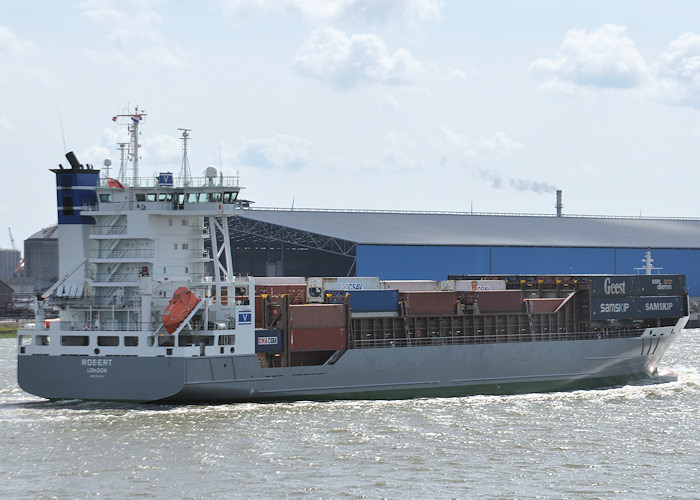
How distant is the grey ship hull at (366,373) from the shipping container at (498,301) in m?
2.21

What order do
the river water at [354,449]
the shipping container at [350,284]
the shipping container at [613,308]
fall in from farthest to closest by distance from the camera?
1. the shipping container at [613,308]
2. the shipping container at [350,284]
3. the river water at [354,449]

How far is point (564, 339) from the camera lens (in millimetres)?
49500

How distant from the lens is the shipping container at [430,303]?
4547 centimetres

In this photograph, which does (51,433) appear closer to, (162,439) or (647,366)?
(162,439)

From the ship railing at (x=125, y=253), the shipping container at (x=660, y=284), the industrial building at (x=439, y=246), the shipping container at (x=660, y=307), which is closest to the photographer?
the ship railing at (x=125, y=253)

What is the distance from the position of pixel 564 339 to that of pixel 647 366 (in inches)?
201

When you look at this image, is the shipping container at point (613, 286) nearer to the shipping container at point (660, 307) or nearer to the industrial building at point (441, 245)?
the shipping container at point (660, 307)

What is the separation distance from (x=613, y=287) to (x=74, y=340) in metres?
25.2

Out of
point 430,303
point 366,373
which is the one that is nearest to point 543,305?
point 430,303

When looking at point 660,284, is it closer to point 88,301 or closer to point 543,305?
point 543,305

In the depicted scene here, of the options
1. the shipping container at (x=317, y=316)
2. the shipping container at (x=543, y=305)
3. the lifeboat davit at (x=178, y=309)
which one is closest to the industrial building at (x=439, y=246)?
the shipping container at (x=543, y=305)

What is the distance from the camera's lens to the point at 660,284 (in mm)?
51688

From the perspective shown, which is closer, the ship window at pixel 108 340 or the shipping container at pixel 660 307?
the ship window at pixel 108 340

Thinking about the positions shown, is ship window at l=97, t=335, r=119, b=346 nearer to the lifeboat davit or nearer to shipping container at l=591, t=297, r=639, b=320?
the lifeboat davit
